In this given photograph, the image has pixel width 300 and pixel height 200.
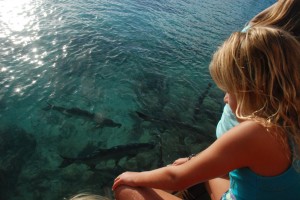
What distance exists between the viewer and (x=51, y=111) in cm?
765

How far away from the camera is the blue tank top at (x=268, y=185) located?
2381 millimetres

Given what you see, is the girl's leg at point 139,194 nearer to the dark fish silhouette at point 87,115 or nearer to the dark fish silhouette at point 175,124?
the dark fish silhouette at point 87,115

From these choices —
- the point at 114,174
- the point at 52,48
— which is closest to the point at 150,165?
the point at 114,174

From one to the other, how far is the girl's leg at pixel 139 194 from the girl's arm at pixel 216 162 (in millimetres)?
90

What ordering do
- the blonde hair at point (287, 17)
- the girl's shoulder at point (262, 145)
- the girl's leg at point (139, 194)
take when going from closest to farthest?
the girl's shoulder at point (262, 145) → the girl's leg at point (139, 194) → the blonde hair at point (287, 17)

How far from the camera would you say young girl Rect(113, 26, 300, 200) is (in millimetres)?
2258

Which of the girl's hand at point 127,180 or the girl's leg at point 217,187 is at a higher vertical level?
the girl's hand at point 127,180

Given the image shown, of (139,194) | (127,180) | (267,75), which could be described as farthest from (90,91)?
(267,75)

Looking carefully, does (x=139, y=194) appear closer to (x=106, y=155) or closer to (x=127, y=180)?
(x=127, y=180)

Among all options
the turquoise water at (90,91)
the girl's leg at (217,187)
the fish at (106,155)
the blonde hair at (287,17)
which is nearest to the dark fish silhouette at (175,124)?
the turquoise water at (90,91)

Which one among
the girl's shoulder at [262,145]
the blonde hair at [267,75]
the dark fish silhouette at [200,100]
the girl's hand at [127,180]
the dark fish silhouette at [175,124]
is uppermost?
the blonde hair at [267,75]

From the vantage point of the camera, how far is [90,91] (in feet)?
28.4

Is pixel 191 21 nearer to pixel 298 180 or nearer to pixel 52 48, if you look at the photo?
pixel 52 48

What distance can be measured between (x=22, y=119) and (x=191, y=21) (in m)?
11.2
